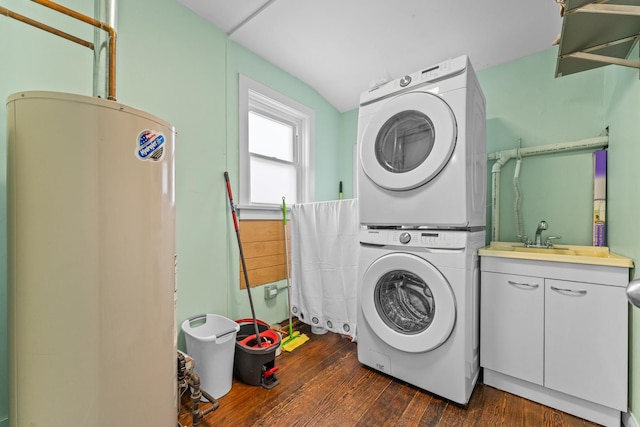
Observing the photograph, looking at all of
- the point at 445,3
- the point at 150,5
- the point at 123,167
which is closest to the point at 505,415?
the point at 123,167

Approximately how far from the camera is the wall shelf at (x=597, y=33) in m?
0.97

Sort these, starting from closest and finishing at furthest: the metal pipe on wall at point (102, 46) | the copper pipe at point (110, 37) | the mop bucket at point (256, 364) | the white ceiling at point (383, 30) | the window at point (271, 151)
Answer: the copper pipe at point (110, 37) < the metal pipe on wall at point (102, 46) < the mop bucket at point (256, 364) < the white ceiling at point (383, 30) < the window at point (271, 151)

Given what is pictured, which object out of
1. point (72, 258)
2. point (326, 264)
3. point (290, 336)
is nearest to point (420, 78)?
point (326, 264)

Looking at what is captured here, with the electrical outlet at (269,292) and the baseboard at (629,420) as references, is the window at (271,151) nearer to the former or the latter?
the electrical outlet at (269,292)

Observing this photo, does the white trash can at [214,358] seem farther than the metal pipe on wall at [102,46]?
Yes

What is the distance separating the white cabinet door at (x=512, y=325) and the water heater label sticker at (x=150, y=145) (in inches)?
73.7

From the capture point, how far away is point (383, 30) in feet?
6.61

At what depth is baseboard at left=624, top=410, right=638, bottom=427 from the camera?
1.23m

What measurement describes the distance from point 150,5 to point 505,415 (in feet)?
10.2

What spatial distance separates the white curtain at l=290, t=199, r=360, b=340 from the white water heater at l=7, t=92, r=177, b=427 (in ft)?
4.89

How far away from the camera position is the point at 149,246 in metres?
0.97

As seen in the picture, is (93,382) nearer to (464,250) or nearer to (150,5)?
(464,250)

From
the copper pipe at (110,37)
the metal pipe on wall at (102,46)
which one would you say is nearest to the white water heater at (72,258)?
the copper pipe at (110,37)

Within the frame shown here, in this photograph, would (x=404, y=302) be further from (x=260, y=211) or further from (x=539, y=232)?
(x=260, y=211)
